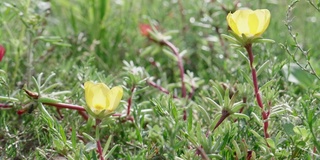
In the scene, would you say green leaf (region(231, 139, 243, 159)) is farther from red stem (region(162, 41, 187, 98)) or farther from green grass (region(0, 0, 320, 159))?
red stem (region(162, 41, 187, 98))

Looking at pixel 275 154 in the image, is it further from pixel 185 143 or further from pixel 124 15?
pixel 124 15

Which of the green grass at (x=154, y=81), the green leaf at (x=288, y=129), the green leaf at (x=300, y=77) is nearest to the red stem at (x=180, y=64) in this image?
the green grass at (x=154, y=81)

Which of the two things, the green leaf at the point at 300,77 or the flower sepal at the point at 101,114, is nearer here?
the flower sepal at the point at 101,114

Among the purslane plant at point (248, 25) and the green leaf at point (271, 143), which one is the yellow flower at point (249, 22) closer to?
the purslane plant at point (248, 25)

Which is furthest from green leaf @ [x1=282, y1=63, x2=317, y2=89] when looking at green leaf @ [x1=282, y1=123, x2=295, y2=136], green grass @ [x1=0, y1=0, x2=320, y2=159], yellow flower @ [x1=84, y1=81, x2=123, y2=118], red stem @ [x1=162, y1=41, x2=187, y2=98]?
yellow flower @ [x1=84, y1=81, x2=123, y2=118]

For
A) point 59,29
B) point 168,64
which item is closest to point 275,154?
point 168,64

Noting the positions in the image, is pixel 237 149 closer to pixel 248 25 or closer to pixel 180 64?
pixel 248 25

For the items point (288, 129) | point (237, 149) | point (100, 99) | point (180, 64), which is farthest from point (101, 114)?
point (180, 64)
